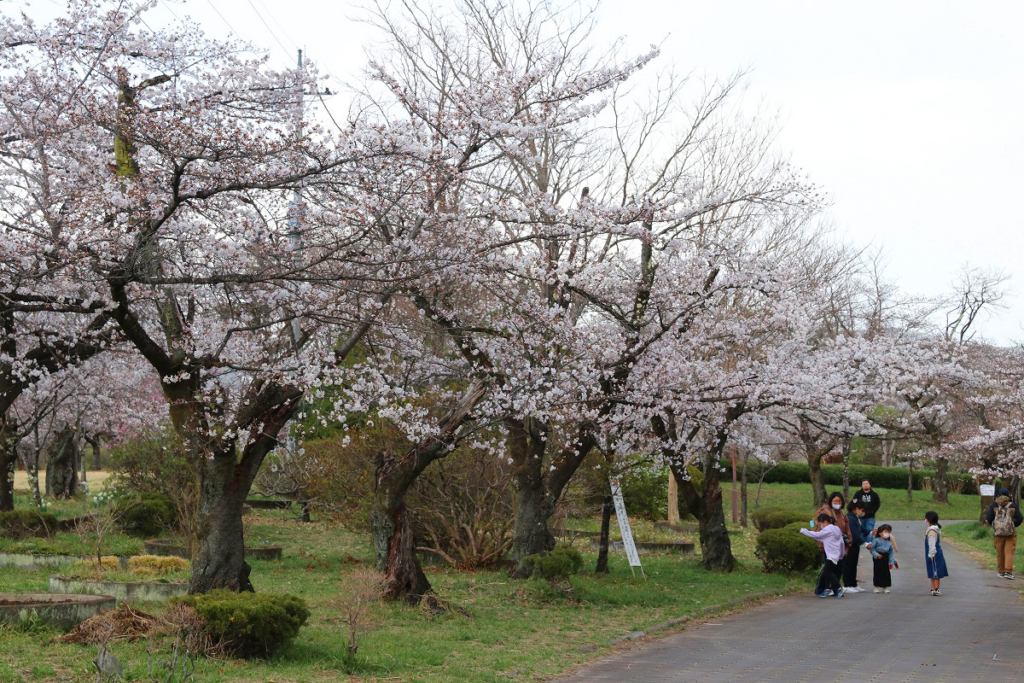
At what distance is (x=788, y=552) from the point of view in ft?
57.6

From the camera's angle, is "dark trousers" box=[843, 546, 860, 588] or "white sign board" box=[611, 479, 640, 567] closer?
"white sign board" box=[611, 479, 640, 567]

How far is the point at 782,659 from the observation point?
→ 31.5 feet

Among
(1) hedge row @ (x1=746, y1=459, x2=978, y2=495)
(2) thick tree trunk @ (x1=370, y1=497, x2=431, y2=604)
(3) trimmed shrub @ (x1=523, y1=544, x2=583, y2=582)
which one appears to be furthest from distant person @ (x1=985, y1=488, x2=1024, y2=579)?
(1) hedge row @ (x1=746, y1=459, x2=978, y2=495)

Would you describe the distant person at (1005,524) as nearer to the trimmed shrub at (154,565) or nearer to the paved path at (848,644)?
the paved path at (848,644)

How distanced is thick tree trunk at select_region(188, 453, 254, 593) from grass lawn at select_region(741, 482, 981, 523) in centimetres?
2807

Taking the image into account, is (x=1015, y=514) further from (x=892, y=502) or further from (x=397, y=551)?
(x=892, y=502)

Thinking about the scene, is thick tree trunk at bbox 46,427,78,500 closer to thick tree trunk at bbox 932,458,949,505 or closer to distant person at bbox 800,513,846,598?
distant person at bbox 800,513,846,598

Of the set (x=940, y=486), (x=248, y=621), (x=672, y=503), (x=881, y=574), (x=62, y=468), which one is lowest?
(x=881, y=574)

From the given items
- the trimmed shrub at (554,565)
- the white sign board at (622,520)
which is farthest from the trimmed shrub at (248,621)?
the white sign board at (622,520)

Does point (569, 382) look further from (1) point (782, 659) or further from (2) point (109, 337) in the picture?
(2) point (109, 337)

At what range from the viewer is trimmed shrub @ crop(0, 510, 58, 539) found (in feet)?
61.3

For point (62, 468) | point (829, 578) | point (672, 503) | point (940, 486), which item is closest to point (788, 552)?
point (829, 578)

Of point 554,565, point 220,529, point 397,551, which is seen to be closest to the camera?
point 220,529

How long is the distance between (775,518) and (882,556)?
33.0 feet
